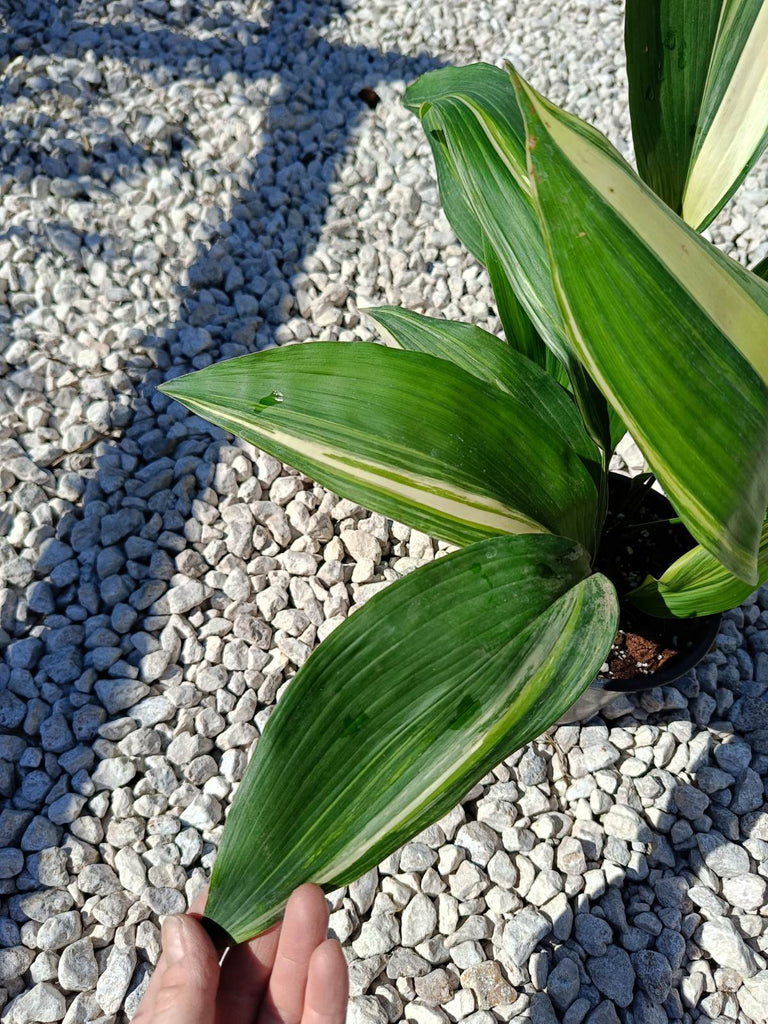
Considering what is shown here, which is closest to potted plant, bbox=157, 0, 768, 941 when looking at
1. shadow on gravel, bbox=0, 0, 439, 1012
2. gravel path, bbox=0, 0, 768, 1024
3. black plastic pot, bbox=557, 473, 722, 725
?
black plastic pot, bbox=557, 473, 722, 725

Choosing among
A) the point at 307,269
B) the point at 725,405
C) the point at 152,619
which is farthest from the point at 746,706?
the point at 307,269

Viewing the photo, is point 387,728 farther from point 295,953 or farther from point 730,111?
point 730,111

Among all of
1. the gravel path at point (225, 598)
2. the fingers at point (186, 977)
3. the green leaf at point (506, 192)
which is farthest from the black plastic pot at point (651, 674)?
the fingers at point (186, 977)

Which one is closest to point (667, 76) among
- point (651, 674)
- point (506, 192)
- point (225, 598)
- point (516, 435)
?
point (506, 192)

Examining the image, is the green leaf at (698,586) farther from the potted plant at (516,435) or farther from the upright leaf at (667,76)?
the upright leaf at (667,76)

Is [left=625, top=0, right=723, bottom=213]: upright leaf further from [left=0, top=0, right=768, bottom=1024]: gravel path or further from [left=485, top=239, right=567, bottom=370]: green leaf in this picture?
[left=0, top=0, right=768, bottom=1024]: gravel path

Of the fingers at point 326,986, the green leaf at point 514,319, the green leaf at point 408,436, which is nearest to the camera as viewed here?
the fingers at point 326,986
